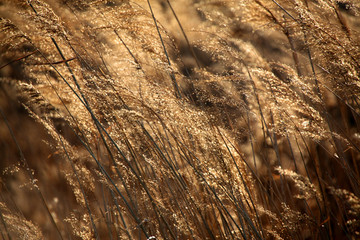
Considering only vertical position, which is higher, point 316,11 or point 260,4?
point 260,4

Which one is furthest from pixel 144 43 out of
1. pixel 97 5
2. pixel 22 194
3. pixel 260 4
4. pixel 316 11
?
pixel 22 194

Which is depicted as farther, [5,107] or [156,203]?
[5,107]

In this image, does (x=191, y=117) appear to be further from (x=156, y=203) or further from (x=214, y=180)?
(x=156, y=203)

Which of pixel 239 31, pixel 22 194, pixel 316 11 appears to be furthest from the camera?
pixel 22 194

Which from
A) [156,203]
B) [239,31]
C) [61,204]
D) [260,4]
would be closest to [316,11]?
[260,4]

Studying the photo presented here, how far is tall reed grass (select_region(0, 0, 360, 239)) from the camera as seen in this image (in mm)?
1177

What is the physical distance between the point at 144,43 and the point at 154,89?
1.88 ft

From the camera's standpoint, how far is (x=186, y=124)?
1.16 metres

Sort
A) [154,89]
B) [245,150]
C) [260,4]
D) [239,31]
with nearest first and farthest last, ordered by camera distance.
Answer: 1. [154,89]
2. [260,4]
3. [245,150]
4. [239,31]

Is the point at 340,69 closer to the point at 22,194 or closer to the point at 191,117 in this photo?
the point at 191,117

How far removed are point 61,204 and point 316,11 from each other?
2.39 m

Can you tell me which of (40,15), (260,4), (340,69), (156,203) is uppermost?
(40,15)

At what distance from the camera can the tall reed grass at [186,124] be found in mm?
1177

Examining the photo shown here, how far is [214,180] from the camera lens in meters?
1.11
